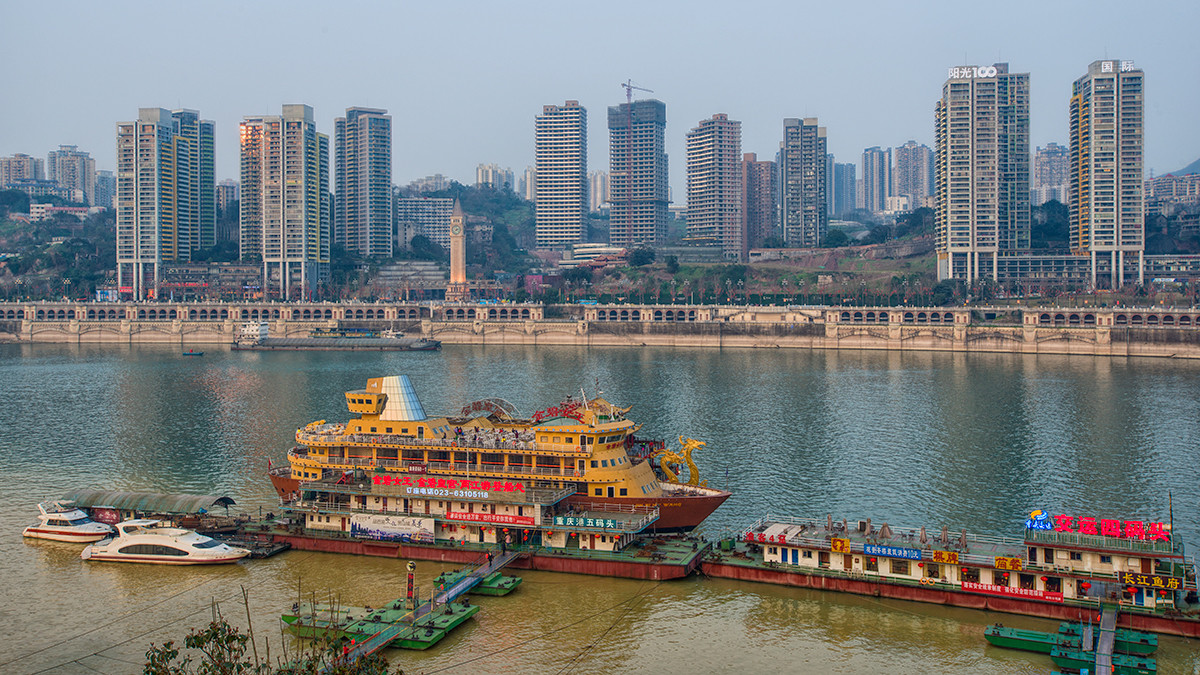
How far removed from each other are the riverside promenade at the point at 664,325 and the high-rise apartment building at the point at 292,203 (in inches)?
798

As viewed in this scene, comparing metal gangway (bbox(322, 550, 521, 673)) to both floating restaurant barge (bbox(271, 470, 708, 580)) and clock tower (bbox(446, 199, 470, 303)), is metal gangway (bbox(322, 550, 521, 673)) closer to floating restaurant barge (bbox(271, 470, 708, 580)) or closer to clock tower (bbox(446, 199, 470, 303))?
floating restaurant barge (bbox(271, 470, 708, 580))

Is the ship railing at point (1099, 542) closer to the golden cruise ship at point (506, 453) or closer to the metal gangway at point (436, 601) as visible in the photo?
the golden cruise ship at point (506, 453)

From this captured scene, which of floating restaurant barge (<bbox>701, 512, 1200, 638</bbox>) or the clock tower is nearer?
floating restaurant barge (<bbox>701, 512, 1200, 638</bbox>)

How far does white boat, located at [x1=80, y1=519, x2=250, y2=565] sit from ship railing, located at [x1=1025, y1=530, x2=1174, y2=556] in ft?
78.9

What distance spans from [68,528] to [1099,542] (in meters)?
32.8

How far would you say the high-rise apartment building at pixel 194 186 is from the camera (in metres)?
182

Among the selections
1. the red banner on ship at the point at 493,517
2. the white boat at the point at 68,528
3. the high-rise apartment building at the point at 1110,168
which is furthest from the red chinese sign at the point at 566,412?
the high-rise apartment building at the point at 1110,168

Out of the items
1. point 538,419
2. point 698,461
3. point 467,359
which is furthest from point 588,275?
point 538,419

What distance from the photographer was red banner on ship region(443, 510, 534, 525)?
32.1 meters

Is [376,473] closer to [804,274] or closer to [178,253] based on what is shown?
[804,274]

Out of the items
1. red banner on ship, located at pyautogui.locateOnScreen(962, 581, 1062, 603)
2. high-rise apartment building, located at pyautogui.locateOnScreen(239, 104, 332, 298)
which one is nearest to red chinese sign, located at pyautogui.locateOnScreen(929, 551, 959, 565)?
red banner on ship, located at pyautogui.locateOnScreen(962, 581, 1062, 603)

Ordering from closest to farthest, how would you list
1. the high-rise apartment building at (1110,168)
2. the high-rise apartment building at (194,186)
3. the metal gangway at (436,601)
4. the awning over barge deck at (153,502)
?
1. the metal gangway at (436,601)
2. the awning over barge deck at (153,502)
3. the high-rise apartment building at (1110,168)
4. the high-rise apartment building at (194,186)

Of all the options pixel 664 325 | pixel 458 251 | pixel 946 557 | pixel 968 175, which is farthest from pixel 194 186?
pixel 946 557

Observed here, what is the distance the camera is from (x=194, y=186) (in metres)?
190
